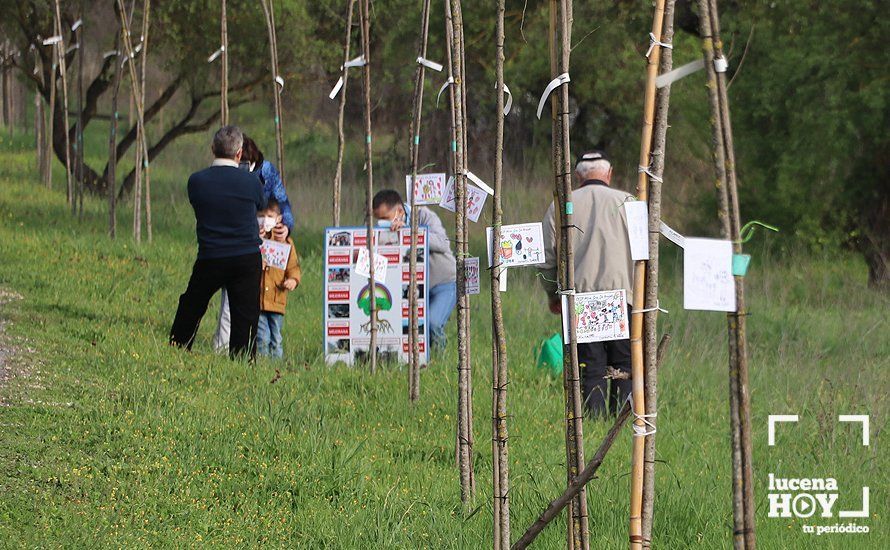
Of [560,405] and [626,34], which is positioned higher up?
[626,34]

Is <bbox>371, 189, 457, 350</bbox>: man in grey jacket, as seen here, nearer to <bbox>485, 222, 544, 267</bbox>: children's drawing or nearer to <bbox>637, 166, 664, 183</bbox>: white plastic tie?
<bbox>485, 222, 544, 267</bbox>: children's drawing

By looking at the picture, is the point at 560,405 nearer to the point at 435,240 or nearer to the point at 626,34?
the point at 435,240

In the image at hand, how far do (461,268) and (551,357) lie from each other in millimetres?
4041

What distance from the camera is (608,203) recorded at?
26.4 feet

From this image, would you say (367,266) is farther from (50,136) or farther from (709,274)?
(50,136)

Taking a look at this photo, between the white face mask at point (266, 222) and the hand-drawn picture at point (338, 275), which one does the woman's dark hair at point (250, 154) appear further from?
the hand-drawn picture at point (338, 275)

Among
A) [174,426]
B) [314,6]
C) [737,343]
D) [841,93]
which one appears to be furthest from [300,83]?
[737,343]

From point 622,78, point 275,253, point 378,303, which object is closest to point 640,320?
point 378,303

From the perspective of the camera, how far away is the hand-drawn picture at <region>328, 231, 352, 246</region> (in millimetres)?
9438

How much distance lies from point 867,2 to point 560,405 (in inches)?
368
